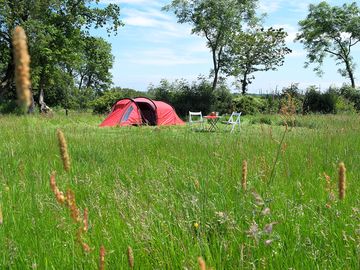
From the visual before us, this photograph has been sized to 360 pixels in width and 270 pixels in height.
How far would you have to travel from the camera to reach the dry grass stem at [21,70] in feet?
1.78

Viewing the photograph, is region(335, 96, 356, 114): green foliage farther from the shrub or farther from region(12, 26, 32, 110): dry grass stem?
region(12, 26, 32, 110): dry grass stem

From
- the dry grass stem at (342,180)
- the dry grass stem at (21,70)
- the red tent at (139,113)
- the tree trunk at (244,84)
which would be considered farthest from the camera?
the tree trunk at (244,84)

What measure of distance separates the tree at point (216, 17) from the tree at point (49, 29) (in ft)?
20.7

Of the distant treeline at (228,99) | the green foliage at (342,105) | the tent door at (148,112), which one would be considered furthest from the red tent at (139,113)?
the green foliage at (342,105)

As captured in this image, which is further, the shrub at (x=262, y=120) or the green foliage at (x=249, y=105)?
the green foliage at (x=249, y=105)

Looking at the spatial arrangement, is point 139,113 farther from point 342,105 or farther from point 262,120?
point 342,105

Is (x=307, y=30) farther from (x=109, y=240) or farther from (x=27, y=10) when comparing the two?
(x=109, y=240)

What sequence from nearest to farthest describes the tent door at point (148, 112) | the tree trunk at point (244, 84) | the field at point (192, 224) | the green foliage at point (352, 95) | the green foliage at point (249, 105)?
the field at point (192, 224) < the tent door at point (148, 112) < the green foliage at point (249, 105) < the green foliage at point (352, 95) < the tree trunk at point (244, 84)

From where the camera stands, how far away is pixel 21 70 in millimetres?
579

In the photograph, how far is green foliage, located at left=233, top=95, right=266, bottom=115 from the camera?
27469 millimetres

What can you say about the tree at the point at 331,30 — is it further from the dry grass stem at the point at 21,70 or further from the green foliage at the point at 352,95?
the dry grass stem at the point at 21,70

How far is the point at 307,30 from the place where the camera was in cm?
3781

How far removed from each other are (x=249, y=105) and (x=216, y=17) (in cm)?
801

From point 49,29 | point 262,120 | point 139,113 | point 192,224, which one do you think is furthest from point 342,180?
point 49,29
